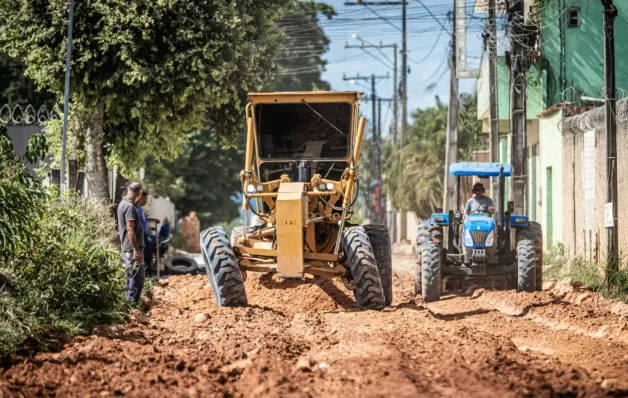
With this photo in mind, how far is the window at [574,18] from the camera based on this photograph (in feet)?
91.8

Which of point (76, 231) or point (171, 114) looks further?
point (171, 114)

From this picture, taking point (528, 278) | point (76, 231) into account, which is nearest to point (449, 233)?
point (528, 278)

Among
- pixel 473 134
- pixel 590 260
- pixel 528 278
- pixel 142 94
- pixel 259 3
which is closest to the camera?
pixel 528 278

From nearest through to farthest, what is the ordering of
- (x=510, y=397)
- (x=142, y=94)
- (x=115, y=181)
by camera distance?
(x=510, y=397), (x=142, y=94), (x=115, y=181)

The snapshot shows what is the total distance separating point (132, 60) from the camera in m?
21.5

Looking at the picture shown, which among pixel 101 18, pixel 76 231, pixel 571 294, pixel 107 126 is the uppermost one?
pixel 101 18

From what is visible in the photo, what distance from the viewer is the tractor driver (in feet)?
54.7

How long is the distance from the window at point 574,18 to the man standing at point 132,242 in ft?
57.0

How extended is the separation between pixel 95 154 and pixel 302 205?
10.6 m

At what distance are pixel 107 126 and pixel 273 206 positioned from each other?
9.87 meters

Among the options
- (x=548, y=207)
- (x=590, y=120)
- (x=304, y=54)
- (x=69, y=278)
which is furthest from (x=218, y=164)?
(x=69, y=278)

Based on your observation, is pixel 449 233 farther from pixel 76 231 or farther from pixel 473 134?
pixel 473 134

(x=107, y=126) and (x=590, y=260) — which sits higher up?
(x=107, y=126)

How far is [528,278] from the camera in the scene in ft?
53.8
